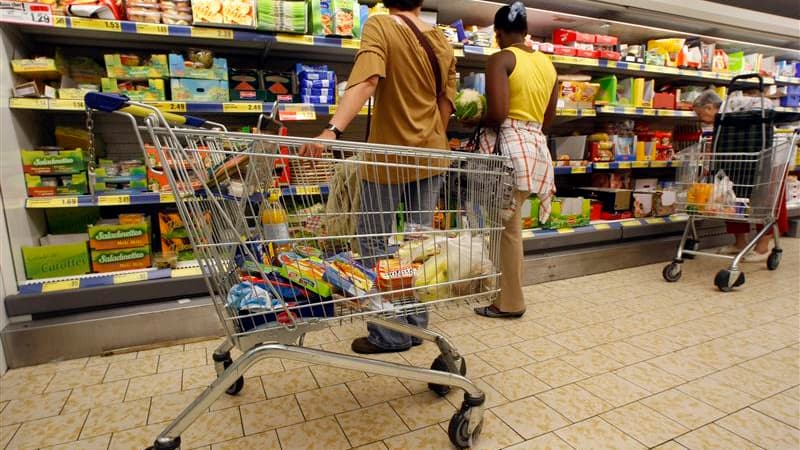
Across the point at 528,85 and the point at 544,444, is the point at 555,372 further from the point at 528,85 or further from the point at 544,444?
the point at 528,85

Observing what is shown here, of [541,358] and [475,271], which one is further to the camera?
[541,358]

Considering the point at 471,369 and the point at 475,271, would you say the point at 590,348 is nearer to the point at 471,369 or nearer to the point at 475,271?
the point at 471,369

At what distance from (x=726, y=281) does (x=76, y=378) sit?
3944 mm

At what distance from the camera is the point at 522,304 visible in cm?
267

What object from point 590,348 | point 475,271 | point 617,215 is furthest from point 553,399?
point 617,215

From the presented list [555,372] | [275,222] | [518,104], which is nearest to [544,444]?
[555,372]

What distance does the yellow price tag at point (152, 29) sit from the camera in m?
2.21

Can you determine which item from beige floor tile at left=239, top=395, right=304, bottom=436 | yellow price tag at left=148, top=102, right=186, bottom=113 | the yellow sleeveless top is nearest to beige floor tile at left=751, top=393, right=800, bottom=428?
the yellow sleeveless top

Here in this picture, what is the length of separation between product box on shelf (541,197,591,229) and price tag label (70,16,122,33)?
3.03 metres

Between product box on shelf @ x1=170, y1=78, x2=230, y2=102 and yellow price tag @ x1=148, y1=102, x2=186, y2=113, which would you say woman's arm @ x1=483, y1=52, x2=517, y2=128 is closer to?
product box on shelf @ x1=170, y1=78, x2=230, y2=102

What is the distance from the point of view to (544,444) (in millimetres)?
1520

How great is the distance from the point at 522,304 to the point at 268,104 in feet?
6.28

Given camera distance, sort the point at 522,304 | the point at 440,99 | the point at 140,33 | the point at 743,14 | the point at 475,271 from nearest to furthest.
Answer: the point at 475,271
the point at 440,99
the point at 140,33
the point at 522,304
the point at 743,14

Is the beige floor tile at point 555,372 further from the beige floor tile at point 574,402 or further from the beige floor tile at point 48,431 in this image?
the beige floor tile at point 48,431
